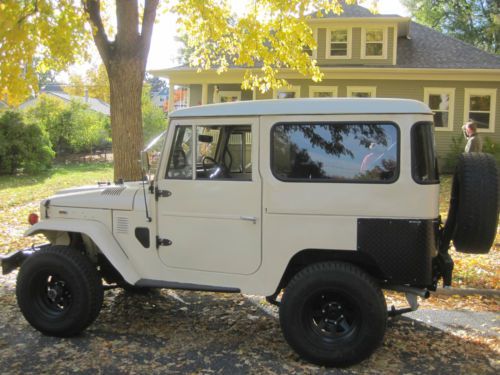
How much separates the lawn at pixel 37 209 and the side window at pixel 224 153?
11.8 ft

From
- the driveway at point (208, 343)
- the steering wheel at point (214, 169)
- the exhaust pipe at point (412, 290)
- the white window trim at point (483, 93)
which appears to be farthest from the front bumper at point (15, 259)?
the white window trim at point (483, 93)

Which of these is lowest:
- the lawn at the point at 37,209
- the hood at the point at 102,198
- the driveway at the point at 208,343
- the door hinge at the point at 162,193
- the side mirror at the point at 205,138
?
the driveway at the point at 208,343

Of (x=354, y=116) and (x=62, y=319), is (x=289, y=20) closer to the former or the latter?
(x=354, y=116)

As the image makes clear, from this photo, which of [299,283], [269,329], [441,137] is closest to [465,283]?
[269,329]

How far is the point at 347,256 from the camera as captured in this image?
4.12m

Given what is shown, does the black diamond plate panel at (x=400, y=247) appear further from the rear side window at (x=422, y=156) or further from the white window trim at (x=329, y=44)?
the white window trim at (x=329, y=44)

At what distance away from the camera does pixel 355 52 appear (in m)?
20.2

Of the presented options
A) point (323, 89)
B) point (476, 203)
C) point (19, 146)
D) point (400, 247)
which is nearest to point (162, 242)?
point (400, 247)

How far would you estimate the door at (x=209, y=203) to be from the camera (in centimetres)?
425

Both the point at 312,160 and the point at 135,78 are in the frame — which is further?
the point at 135,78

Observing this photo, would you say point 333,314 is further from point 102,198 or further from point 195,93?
point 195,93

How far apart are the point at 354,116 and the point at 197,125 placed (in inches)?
52.8

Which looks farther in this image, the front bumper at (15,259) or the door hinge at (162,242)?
the front bumper at (15,259)

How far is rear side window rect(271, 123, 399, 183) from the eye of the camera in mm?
3990
